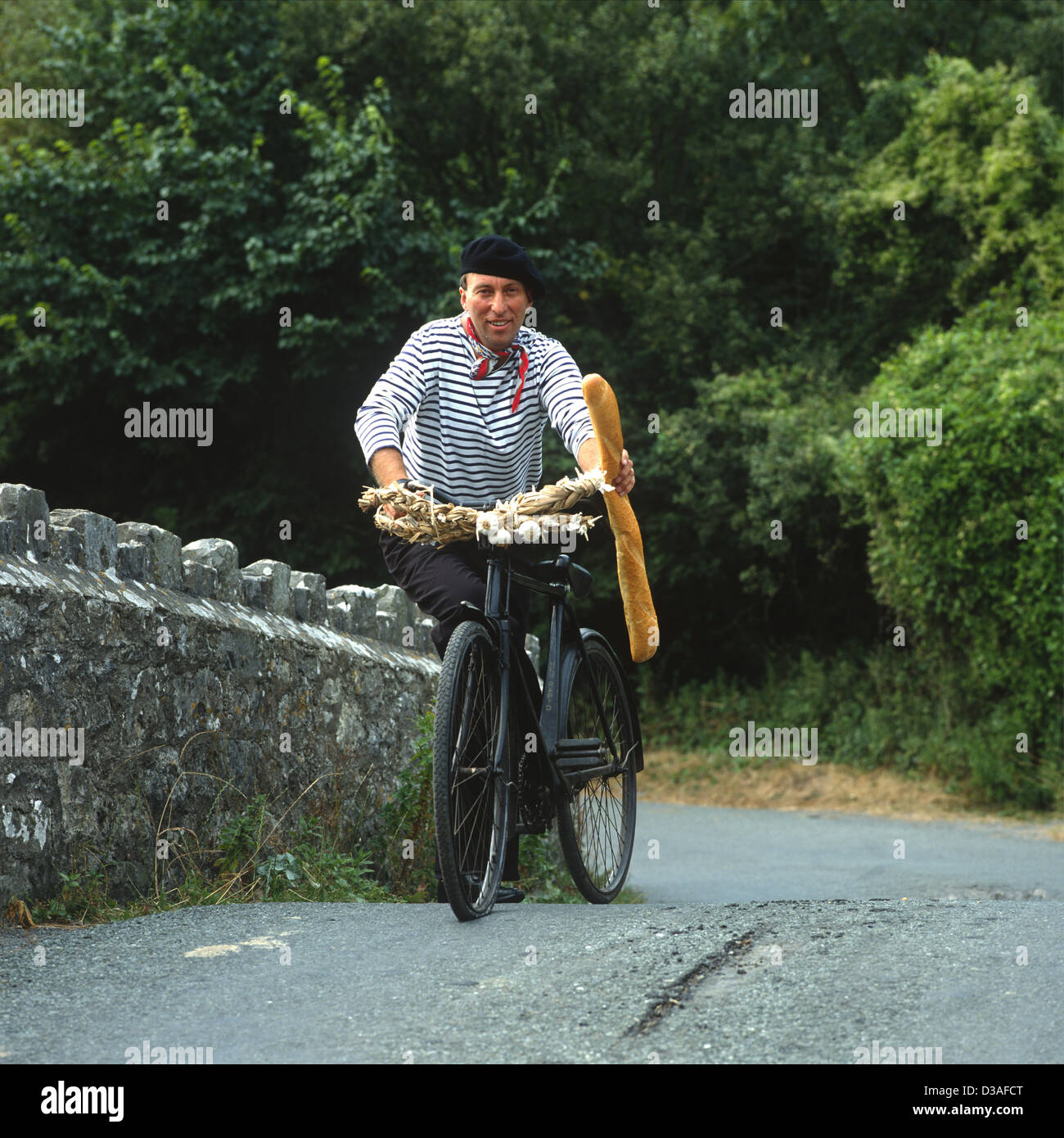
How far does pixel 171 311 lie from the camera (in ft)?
55.8

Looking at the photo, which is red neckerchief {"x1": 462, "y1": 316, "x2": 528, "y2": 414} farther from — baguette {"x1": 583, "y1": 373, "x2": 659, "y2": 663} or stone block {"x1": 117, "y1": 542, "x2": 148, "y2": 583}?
stone block {"x1": 117, "y1": 542, "x2": 148, "y2": 583}

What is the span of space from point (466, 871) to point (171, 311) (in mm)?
13963

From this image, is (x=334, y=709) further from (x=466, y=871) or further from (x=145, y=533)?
(x=466, y=871)

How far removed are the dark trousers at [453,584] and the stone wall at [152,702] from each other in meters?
1.02

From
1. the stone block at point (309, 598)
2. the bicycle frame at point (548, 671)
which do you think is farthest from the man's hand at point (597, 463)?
the stone block at point (309, 598)

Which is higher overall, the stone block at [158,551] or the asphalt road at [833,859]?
the stone block at [158,551]

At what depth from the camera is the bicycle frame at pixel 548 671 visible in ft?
14.3

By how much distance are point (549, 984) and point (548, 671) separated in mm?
1559

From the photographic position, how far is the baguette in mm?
4305

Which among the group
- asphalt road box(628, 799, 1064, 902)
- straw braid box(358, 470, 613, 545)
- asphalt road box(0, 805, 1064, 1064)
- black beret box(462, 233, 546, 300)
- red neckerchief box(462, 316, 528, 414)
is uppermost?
black beret box(462, 233, 546, 300)

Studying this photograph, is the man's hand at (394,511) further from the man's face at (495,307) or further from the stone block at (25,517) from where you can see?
the stone block at (25,517)

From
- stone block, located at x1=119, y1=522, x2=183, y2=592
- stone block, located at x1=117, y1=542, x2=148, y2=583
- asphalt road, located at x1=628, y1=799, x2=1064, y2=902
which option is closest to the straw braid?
stone block, located at x1=117, y1=542, x2=148, y2=583

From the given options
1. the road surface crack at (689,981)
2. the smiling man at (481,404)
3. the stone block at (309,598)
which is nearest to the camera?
the road surface crack at (689,981)

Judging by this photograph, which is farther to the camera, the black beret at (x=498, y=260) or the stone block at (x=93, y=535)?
the stone block at (x=93, y=535)
